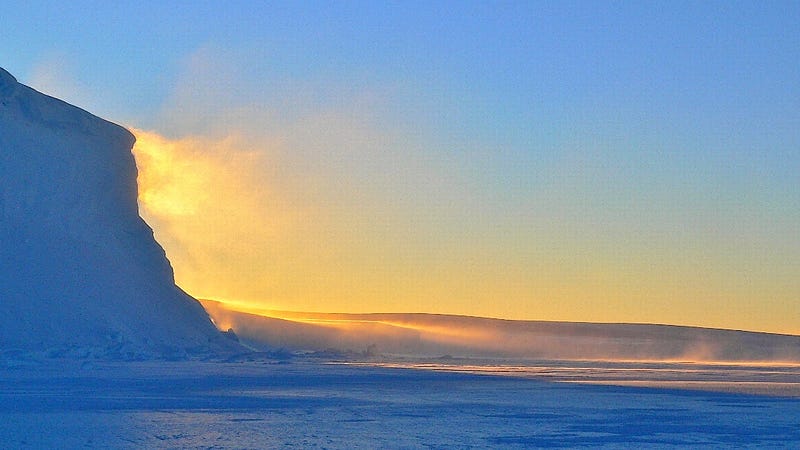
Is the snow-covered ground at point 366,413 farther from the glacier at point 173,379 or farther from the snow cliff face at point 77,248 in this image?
the snow cliff face at point 77,248

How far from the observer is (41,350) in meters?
26.7

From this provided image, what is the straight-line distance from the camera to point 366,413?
1309 cm

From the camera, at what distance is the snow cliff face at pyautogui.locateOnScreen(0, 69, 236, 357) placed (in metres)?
28.0

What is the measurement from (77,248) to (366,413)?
19657mm

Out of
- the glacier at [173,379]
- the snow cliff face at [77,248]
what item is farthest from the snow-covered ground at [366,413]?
the snow cliff face at [77,248]

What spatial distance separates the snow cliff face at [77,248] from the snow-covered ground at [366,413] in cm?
665

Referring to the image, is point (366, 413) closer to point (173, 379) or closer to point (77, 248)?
point (173, 379)

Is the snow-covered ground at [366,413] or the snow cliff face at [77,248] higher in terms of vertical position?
the snow cliff face at [77,248]

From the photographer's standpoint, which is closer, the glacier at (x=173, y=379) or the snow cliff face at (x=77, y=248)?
the glacier at (x=173, y=379)

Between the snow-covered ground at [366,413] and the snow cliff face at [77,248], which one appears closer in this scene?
the snow-covered ground at [366,413]

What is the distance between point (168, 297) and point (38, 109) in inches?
274

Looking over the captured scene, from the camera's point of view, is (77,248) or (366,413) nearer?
(366,413)

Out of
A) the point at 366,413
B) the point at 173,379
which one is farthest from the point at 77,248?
the point at 366,413

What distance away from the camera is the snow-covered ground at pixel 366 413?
10.3m
